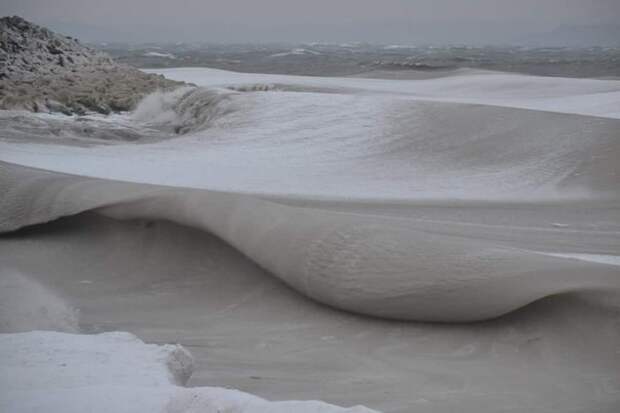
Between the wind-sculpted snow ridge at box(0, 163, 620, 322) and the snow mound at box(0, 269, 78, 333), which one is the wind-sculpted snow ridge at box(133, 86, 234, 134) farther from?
the snow mound at box(0, 269, 78, 333)

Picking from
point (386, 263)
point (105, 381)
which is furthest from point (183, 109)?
point (105, 381)

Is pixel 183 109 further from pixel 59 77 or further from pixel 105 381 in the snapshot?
pixel 105 381

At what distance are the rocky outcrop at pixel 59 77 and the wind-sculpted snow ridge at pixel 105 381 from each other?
16.4 feet

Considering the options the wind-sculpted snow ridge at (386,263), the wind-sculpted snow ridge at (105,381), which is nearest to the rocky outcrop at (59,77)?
the wind-sculpted snow ridge at (386,263)

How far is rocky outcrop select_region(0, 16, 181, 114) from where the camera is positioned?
672 cm

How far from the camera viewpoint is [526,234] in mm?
3145

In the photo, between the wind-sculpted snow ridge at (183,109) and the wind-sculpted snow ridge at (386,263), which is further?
the wind-sculpted snow ridge at (183,109)

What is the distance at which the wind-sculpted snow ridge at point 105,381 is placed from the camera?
1.34 metres

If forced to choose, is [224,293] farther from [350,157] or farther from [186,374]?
[350,157]

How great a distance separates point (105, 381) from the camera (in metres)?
1.47

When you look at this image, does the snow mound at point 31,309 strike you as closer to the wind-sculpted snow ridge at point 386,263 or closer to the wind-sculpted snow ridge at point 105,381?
the wind-sculpted snow ridge at point 105,381

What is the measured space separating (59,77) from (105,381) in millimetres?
6870

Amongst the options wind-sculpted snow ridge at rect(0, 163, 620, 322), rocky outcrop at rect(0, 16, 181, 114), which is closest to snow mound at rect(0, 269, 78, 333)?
wind-sculpted snow ridge at rect(0, 163, 620, 322)

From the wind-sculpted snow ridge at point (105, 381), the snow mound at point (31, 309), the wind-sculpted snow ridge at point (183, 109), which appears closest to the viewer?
the wind-sculpted snow ridge at point (105, 381)
